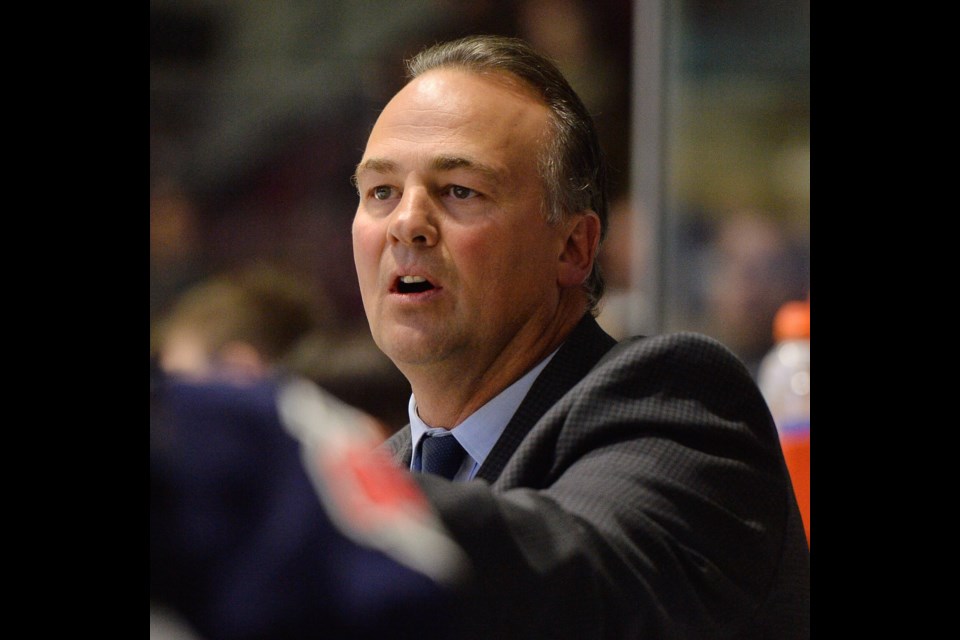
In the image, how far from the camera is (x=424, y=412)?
5.55 ft

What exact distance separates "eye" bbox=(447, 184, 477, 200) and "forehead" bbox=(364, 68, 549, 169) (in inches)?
1.5

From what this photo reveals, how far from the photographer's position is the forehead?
158 cm

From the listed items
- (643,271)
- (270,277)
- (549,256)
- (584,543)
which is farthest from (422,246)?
(643,271)

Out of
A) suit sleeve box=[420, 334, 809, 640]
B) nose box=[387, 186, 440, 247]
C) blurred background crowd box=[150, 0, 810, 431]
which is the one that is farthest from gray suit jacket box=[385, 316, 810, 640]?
blurred background crowd box=[150, 0, 810, 431]

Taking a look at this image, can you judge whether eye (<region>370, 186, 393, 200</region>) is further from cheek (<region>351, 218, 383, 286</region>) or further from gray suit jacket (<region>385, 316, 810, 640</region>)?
gray suit jacket (<region>385, 316, 810, 640</region>)

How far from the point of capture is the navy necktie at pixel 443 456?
1.62m

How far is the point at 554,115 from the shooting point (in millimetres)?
1678

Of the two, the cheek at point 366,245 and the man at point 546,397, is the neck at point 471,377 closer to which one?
the man at point 546,397

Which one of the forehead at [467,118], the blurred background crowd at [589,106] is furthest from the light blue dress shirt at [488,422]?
the blurred background crowd at [589,106]

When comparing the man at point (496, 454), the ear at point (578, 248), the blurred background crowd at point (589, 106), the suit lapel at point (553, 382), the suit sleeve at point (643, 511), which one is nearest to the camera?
the man at point (496, 454)

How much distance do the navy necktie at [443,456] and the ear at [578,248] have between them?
254 mm

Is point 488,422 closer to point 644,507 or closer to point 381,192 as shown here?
point 381,192
